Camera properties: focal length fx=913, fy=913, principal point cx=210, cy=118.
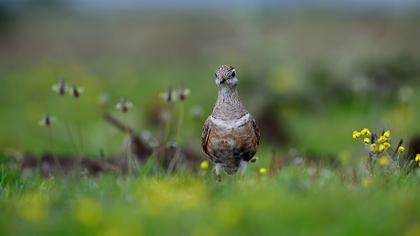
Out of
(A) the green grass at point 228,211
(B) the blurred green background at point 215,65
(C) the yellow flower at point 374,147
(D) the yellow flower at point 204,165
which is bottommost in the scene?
(B) the blurred green background at point 215,65

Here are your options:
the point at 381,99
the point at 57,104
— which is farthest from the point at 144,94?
the point at 381,99

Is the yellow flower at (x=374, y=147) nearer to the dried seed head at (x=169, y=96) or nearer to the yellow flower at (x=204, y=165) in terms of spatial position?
the yellow flower at (x=204, y=165)

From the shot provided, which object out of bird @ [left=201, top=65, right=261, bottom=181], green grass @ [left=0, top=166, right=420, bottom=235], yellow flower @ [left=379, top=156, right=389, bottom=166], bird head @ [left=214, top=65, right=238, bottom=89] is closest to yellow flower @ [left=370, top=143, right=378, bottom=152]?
yellow flower @ [left=379, top=156, right=389, bottom=166]

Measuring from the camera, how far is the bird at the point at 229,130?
24.1 feet

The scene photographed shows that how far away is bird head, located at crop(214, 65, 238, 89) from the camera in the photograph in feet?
24.5

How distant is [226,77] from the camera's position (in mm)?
7461

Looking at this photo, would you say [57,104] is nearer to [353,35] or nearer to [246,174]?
[353,35]

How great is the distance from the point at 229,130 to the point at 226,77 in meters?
0.45

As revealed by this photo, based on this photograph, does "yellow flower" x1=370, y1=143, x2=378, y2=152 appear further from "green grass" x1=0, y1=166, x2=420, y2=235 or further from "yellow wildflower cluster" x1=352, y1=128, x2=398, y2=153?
"green grass" x1=0, y1=166, x2=420, y2=235

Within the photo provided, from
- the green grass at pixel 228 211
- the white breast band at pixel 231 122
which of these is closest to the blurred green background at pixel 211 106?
the green grass at pixel 228 211

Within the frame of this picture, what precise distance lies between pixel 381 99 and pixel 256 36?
Result: 3.23 m

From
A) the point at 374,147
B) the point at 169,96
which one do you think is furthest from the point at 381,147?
the point at 169,96

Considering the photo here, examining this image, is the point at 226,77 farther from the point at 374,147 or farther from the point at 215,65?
the point at 215,65

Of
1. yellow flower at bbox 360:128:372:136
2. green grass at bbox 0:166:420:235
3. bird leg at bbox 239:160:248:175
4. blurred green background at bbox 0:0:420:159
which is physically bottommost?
blurred green background at bbox 0:0:420:159
